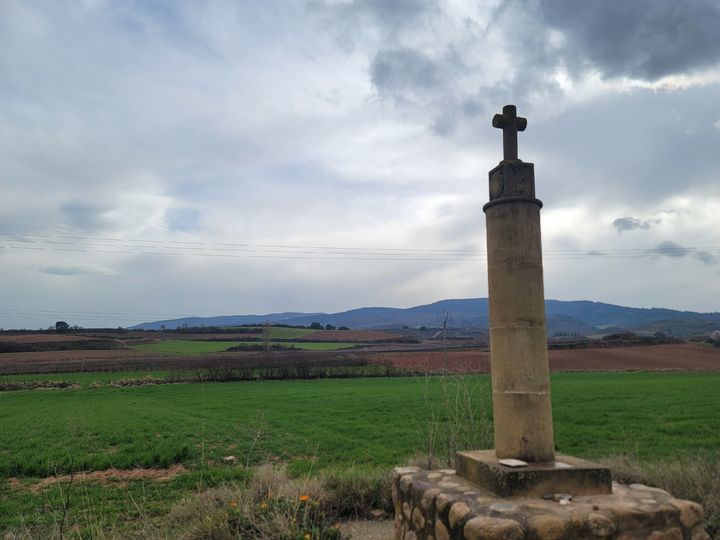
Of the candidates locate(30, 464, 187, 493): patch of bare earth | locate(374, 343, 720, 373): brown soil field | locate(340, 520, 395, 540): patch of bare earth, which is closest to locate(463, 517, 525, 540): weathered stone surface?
locate(340, 520, 395, 540): patch of bare earth

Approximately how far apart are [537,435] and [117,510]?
6.93m

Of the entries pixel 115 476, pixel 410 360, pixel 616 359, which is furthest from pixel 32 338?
pixel 115 476

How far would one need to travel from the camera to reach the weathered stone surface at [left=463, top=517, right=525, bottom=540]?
4082mm

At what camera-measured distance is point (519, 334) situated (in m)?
5.51

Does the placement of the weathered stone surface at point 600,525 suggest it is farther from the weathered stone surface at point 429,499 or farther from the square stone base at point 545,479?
the weathered stone surface at point 429,499

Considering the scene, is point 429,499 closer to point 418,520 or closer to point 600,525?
point 418,520

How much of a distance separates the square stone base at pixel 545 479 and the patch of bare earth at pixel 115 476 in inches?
329

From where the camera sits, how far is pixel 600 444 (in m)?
14.2

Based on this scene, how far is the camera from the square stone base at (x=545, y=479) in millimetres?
4879

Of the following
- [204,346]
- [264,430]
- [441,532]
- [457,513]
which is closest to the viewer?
[457,513]

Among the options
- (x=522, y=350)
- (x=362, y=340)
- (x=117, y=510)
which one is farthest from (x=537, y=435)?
(x=362, y=340)

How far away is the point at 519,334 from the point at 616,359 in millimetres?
48896

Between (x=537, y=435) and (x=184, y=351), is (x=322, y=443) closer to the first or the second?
(x=537, y=435)

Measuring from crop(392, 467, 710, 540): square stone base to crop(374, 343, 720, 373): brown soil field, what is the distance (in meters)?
34.7
